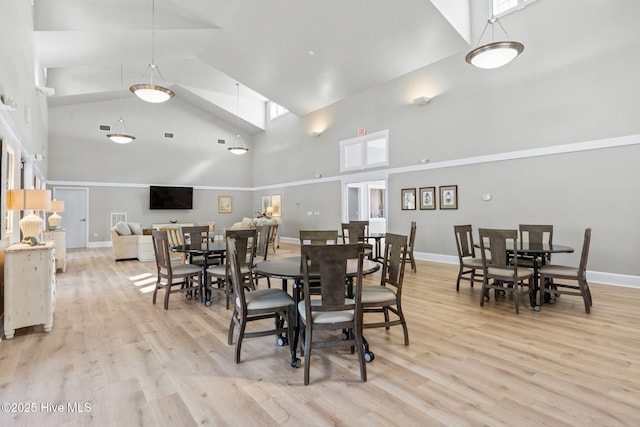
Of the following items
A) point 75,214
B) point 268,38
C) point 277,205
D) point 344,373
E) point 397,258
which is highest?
point 268,38

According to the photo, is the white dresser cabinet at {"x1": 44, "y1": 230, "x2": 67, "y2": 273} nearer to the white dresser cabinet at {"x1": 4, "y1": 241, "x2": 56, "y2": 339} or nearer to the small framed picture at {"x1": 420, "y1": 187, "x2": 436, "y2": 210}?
the white dresser cabinet at {"x1": 4, "y1": 241, "x2": 56, "y2": 339}

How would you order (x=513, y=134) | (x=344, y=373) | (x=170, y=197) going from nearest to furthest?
1. (x=344, y=373)
2. (x=513, y=134)
3. (x=170, y=197)

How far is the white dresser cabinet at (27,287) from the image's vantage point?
300 centimetres

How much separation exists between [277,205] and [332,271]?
1067 cm

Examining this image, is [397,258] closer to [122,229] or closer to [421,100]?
[421,100]

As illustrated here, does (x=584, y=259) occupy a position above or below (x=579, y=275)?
above

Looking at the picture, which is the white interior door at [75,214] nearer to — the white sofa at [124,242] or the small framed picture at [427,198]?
the white sofa at [124,242]

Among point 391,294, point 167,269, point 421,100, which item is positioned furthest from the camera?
point 421,100

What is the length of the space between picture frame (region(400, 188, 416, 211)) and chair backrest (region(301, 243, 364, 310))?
5945 mm

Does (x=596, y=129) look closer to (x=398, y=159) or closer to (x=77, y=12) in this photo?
(x=398, y=159)

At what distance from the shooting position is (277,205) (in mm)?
12695

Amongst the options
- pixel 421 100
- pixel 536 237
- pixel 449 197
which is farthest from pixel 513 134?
pixel 536 237

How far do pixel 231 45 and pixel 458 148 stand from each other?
5978 millimetres

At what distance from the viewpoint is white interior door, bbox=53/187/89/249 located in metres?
10.6
